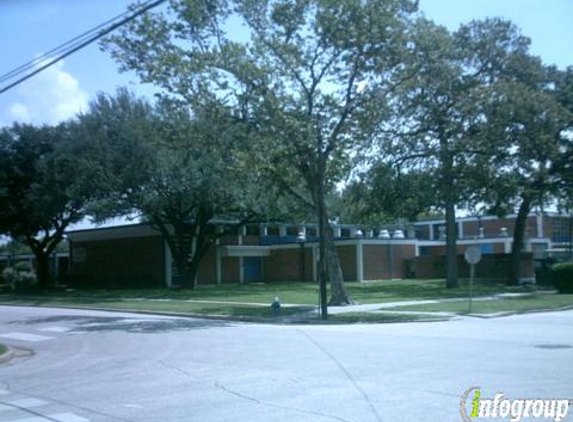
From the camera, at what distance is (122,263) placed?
54.8 m

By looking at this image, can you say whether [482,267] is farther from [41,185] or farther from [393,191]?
[41,185]

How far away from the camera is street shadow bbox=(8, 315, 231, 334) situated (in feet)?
67.7

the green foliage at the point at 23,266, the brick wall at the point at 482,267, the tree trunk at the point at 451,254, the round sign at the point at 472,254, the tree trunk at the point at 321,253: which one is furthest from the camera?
the green foliage at the point at 23,266

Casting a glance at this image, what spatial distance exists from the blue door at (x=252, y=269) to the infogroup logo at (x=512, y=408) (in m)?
48.7

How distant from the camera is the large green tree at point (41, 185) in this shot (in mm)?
41750

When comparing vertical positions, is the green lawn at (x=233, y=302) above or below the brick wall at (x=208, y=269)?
below

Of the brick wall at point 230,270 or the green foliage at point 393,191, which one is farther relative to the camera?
the brick wall at point 230,270

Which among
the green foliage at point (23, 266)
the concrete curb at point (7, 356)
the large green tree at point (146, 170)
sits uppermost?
the large green tree at point (146, 170)

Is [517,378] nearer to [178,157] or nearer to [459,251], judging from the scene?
[178,157]

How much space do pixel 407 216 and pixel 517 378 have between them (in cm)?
3109

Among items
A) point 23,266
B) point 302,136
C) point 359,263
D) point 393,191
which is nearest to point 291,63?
point 302,136

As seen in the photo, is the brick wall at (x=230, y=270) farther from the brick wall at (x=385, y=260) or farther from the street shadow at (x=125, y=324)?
the street shadow at (x=125, y=324)

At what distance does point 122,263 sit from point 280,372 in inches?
1786

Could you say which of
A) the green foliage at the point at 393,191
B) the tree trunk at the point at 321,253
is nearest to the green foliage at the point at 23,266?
the green foliage at the point at 393,191
